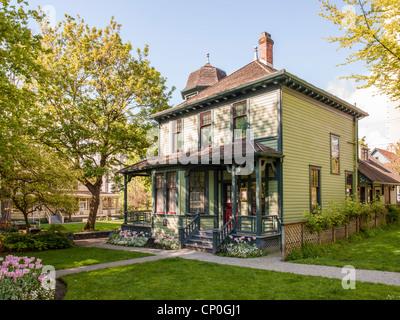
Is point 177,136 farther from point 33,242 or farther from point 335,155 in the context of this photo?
point 33,242

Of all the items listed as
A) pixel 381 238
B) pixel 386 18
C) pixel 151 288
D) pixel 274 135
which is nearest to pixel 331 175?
pixel 381 238

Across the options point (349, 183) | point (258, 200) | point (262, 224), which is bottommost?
point (262, 224)

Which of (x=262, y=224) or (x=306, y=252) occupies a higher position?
(x=262, y=224)

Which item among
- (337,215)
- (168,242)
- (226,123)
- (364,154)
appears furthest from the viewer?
(364,154)

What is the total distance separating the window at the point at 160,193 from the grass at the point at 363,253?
27.5 ft

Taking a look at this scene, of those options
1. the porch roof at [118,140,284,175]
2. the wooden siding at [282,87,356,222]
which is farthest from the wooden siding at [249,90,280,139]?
the porch roof at [118,140,284,175]

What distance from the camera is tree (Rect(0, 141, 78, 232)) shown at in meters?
14.0

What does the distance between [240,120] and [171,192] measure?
5154mm

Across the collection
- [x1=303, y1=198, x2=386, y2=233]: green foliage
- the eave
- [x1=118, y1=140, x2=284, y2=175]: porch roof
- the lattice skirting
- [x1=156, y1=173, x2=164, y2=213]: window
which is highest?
the eave

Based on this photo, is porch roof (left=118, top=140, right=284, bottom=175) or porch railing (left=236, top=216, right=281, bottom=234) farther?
porch railing (left=236, top=216, right=281, bottom=234)

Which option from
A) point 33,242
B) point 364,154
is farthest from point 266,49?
point 33,242

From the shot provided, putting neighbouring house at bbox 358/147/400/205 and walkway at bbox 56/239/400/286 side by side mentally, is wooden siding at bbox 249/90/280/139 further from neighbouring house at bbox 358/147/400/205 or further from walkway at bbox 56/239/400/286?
neighbouring house at bbox 358/147/400/205

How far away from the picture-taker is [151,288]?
704 cm

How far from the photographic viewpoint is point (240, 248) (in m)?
11.5
